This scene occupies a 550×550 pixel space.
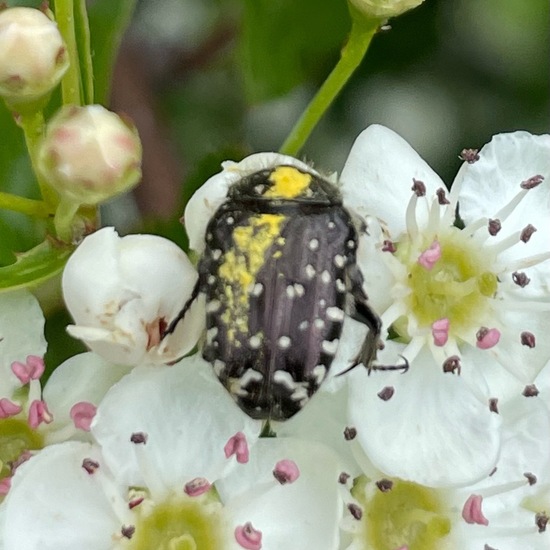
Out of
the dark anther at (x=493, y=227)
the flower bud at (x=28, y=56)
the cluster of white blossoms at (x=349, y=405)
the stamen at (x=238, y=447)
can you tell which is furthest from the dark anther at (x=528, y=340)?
the flower bud at (x=28, y=56)

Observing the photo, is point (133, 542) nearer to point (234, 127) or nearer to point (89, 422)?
point (89, 422)

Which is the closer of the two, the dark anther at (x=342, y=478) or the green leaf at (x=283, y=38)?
the dark anther at (x=342, y=478)

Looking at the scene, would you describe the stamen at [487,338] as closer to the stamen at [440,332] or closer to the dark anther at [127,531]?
the stamen at [440,332]

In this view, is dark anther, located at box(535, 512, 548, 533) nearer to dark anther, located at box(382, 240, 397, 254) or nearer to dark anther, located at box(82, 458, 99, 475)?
dark anther, located at box(382, 240, 397, 254)

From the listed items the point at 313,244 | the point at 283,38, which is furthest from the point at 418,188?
the point at 283,38

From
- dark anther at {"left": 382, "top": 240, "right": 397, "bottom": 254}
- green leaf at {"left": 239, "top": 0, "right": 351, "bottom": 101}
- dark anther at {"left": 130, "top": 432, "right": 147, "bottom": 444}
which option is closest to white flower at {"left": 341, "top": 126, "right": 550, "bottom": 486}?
dark anther at {"left": 382, "top": 240, "right": 397, "bottom": 254}

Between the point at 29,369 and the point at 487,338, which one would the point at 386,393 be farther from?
the point at 29,369
